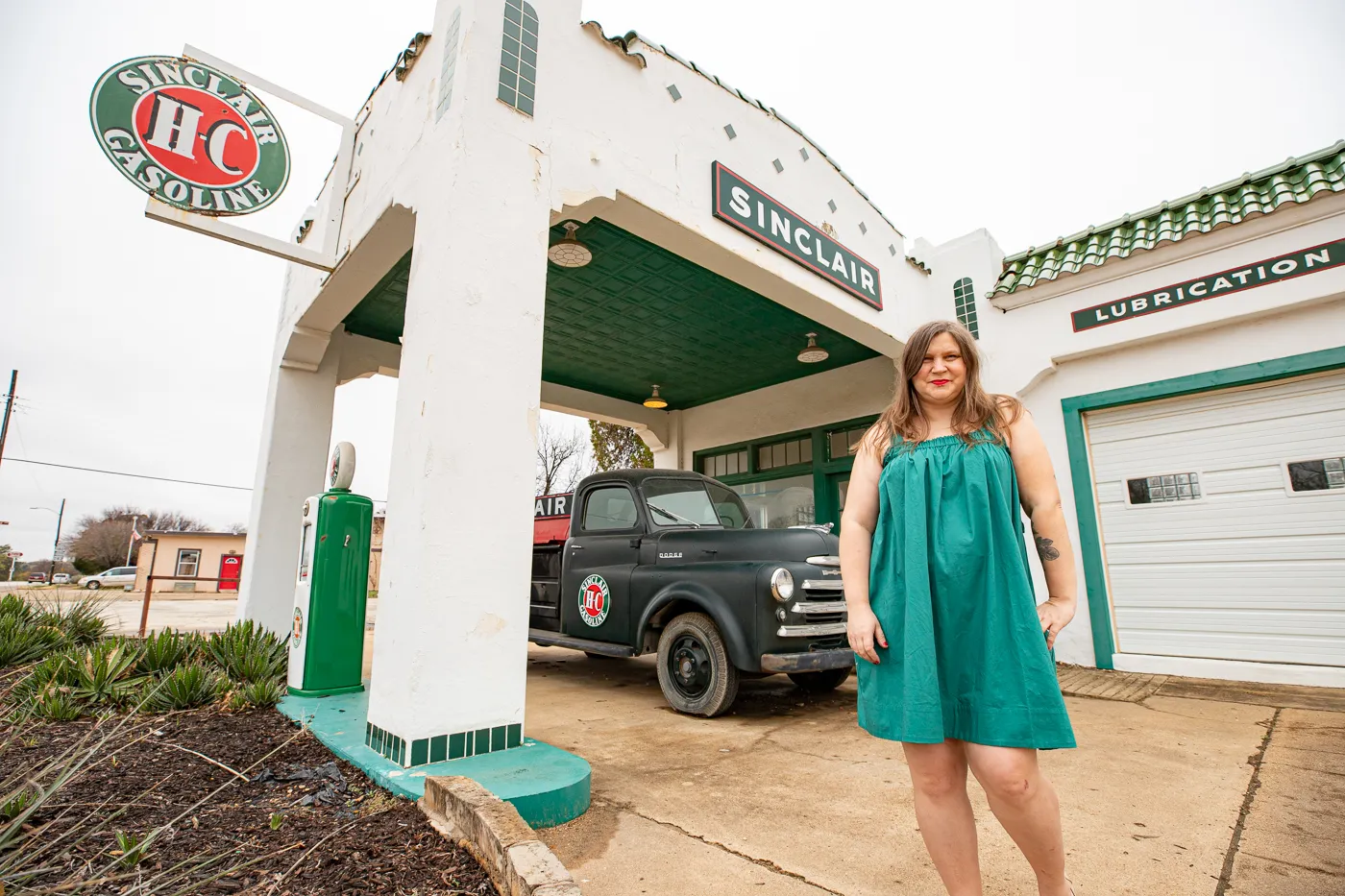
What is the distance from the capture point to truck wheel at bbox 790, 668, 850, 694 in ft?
17.1

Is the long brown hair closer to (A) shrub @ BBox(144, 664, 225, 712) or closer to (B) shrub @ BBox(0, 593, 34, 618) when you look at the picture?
(A) shrub @ BBox(144, 664, 225, 712)

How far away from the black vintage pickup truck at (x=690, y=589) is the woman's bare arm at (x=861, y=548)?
95.3 inches

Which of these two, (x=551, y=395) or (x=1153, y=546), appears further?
(x=551, y=395)

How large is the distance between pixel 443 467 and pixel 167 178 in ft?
9.93

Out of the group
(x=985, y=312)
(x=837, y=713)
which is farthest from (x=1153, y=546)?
(x=837, y=713)

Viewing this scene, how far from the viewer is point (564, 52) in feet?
13.1

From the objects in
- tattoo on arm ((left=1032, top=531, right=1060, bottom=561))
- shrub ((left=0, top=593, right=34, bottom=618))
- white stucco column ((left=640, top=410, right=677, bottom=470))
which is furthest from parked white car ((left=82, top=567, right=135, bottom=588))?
tattoo on arm ((left=1032, top=531, right=1060, bottom=561))

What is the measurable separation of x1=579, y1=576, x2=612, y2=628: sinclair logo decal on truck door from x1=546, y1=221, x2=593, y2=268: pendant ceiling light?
274cm

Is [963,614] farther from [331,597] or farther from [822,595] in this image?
[331,597]

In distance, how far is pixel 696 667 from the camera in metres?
4.54

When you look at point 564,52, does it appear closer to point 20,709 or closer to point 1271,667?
point 20,709

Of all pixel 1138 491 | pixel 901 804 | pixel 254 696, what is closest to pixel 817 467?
pixel 1138 491

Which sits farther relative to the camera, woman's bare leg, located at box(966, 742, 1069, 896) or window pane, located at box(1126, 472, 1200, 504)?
window pane, located at box(1126, 472, 1200, 504)

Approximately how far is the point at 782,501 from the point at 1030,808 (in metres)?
7.75
